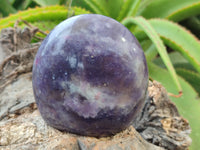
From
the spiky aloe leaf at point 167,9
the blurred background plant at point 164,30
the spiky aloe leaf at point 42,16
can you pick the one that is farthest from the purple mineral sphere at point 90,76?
the spiky aloe leaf at point 167,9

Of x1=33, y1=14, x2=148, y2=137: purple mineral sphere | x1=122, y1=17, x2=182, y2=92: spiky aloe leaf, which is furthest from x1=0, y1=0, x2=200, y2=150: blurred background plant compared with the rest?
x1=33, y1=14, x2=148, y2=137: purple mineral sphere

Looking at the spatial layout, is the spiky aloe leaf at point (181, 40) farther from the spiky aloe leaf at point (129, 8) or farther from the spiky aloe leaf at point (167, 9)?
the spiky aloe leaf at point (167, 9)

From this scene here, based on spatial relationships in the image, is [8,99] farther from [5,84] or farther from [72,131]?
[72,131]

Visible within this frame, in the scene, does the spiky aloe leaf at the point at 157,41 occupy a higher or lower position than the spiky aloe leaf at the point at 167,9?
higher

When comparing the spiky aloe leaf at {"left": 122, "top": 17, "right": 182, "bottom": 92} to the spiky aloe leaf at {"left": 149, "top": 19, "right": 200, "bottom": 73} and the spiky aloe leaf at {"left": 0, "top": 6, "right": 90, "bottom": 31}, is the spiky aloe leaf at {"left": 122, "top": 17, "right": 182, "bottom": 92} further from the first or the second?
the spiky aloe leaf at {"left": 0, "top": 6, "right": 90, "bottom": 31}

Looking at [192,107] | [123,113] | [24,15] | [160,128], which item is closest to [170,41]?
[192,107]
